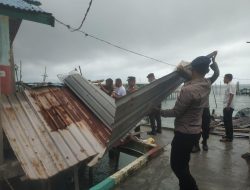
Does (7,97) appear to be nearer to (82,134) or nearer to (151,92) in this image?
(82,134)

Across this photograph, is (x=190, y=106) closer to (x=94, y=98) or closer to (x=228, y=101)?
(x=94, y=98)

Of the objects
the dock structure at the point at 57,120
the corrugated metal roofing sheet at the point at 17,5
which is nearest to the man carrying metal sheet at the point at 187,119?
the dock structure at the point at 57,120

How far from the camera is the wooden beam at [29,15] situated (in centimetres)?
488

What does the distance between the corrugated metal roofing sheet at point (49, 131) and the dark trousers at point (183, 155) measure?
1.89m

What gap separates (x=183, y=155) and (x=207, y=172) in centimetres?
200

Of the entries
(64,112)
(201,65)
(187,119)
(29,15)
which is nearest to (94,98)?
(64,112)

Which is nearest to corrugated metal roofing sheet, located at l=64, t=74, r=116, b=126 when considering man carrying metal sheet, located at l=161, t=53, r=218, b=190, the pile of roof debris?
the pile of roof debris

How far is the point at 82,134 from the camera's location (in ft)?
19.0

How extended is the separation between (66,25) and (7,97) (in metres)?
4.51

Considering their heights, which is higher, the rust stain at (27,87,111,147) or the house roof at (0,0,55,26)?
the house roof at (0,0,55,26)

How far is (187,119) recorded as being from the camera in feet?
13.0

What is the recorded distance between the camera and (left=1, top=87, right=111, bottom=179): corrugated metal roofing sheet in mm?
4734

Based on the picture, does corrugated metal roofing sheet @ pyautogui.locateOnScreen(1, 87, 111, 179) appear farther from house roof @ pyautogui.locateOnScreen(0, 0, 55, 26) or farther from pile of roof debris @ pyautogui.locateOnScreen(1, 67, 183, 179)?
house roof @ pyautogui.locateOnScreen(0, 0, 55, 26)

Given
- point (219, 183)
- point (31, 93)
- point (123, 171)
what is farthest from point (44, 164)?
point (219, 183)
